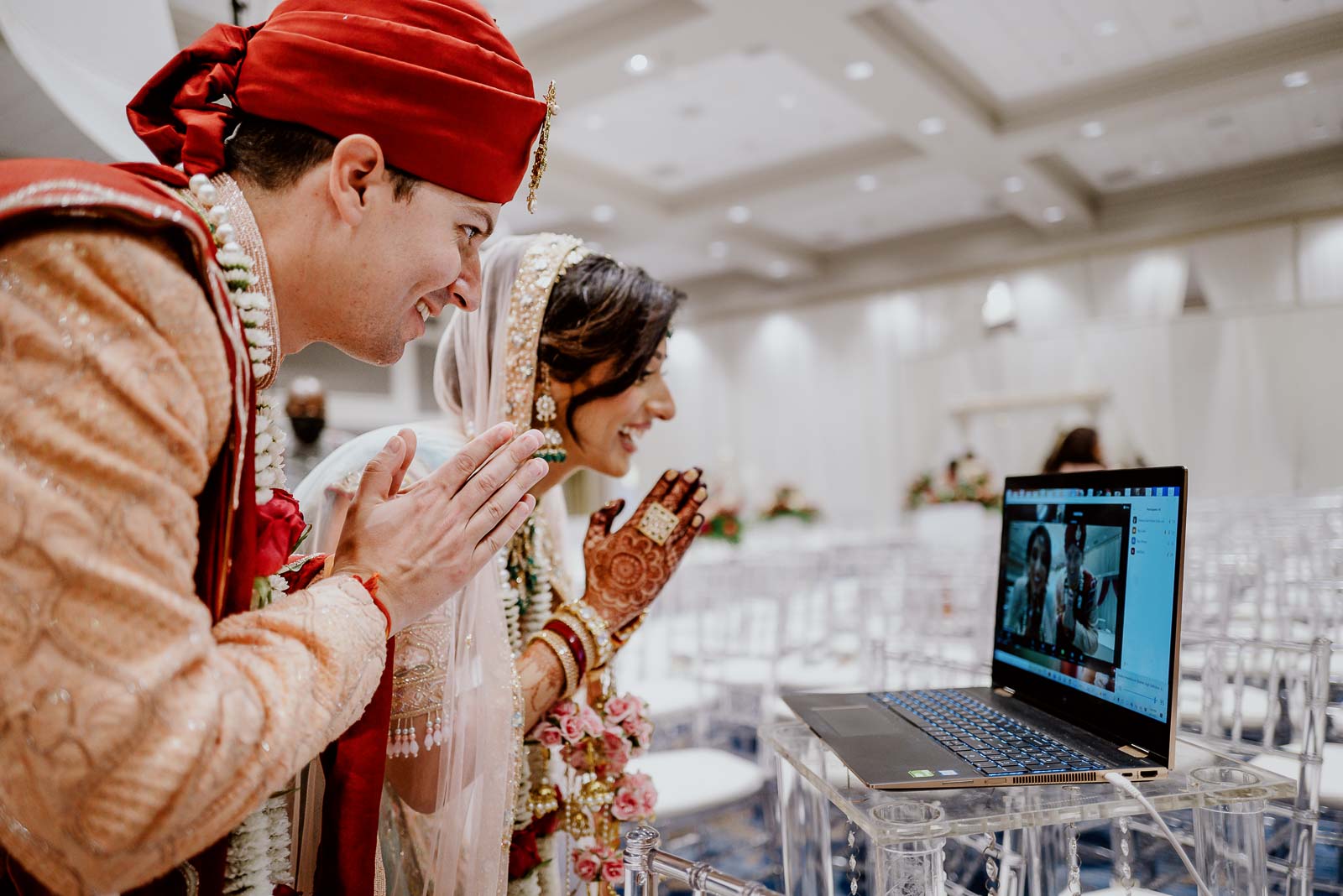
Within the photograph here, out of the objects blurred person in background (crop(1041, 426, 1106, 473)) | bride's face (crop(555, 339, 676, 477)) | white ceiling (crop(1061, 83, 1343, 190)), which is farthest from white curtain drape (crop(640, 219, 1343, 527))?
bride's face (crop(555, 339, 676, 477))

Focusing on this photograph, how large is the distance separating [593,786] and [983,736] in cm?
58

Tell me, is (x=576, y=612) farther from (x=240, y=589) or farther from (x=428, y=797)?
(x=240, y=589)

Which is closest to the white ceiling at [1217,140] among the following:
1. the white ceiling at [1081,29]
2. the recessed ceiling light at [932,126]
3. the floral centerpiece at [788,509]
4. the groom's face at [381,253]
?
the white ceiling at [1081,29]

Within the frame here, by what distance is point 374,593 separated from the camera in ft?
2.56

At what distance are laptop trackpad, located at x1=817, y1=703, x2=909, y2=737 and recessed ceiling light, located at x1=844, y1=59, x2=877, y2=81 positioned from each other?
5304 millimetres

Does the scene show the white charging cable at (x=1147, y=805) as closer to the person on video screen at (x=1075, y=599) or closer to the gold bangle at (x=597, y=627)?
the person on video screen at (x=1075, y=599)

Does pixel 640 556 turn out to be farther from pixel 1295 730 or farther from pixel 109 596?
pixel 1295 730

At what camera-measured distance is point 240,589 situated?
77 cm

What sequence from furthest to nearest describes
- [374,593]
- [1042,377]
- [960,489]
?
[1042,377], [960,489], [374,593]

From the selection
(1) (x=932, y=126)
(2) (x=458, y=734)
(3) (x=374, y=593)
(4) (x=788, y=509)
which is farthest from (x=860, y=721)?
(4) (x=788, y=509)

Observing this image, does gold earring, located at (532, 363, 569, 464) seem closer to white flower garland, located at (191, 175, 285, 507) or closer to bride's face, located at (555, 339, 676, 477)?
bride's face, located at (555, 339, 676, 477)

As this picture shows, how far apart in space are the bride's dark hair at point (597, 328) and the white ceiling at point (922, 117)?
3.80 meters

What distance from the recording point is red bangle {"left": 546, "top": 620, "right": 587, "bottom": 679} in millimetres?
1312

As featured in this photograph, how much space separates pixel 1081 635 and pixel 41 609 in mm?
1014
